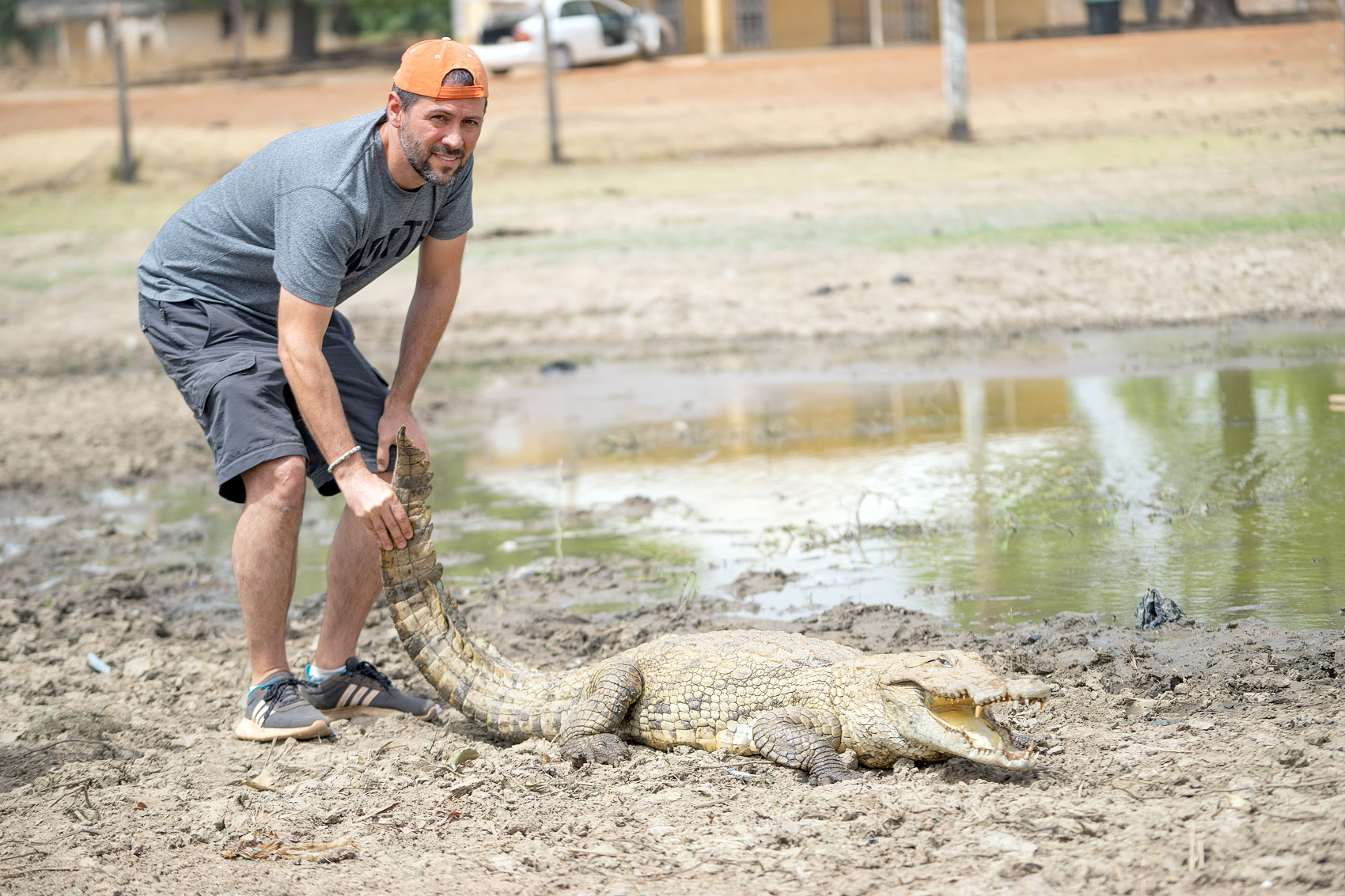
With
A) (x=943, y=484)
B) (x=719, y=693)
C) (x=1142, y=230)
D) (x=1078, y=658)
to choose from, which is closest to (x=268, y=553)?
(x=719, y=693)

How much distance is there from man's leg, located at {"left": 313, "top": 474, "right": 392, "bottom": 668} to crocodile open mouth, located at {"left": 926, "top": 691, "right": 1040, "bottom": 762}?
207cm

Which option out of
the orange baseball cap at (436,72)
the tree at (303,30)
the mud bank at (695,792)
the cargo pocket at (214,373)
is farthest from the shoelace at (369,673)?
the tree at (303,30)

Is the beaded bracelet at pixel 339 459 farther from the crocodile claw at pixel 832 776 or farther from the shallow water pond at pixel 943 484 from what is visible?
the shallow water pond at pixel 943 484

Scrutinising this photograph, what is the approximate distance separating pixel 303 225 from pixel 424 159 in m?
0.43

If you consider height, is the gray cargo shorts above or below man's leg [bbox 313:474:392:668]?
above

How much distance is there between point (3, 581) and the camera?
6645 millimetres

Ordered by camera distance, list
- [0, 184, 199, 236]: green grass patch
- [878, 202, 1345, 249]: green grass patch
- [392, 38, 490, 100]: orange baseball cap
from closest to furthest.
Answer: [392, 38, 490, 100]: orange baseball cap
[878, 202, 1345, 249]: green grass patch
[0, 184, 199, 236]: green grass patch

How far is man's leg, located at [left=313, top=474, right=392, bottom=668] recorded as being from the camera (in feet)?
15.8

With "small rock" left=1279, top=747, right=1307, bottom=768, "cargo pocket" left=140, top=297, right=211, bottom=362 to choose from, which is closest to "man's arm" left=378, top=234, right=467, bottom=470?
"cargo pocket" left=140, top=297, right=211, bottom=362

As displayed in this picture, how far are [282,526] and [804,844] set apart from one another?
2.13 metres

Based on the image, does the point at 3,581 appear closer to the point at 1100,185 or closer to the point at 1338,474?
the point at 1338,474

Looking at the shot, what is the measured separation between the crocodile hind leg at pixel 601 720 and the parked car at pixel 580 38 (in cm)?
2642

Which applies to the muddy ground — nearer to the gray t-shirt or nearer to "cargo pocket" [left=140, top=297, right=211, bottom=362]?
"cargo pocket" [left=140, top=297, right=211, bottom=362]

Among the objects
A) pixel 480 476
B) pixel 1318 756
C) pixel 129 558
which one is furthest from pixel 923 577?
pixel 129 558
